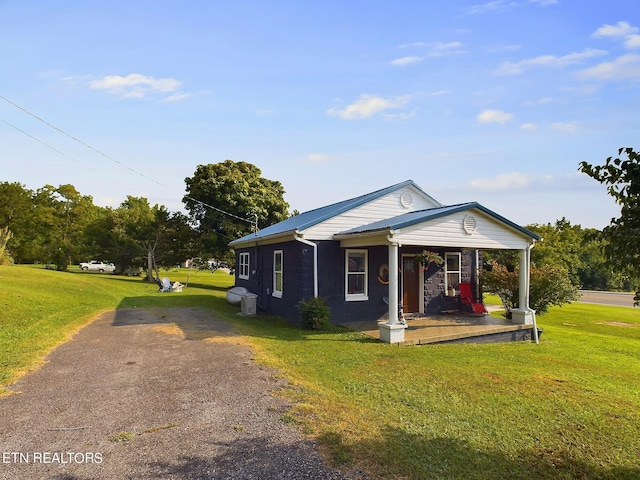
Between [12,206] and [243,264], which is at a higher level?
[12,206]

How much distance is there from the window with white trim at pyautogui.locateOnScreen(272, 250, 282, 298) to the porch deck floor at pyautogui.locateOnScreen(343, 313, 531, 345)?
3204 millimetres

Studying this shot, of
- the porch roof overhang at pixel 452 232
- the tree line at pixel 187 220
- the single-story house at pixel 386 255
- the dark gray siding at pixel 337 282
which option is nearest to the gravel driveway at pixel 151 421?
the dark gray siding at pixel 337 282

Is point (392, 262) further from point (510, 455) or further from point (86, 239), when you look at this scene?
point (86, 239)

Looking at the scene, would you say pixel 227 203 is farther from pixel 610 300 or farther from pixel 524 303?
pixel 610 300

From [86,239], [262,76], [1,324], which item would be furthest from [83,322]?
[86,239]

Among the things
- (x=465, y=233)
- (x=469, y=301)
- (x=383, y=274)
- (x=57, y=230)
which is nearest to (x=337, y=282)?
(x=383, y=274)

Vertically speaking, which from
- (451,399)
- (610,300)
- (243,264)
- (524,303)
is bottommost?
(610,300)

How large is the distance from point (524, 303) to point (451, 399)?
24.5 feet

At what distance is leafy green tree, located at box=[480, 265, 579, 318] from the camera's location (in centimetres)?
1286

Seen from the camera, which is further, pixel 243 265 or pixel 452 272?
pixel 243 265

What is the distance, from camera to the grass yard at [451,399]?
151 inches

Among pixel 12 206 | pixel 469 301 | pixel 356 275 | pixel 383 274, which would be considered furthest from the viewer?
pixel 12 206

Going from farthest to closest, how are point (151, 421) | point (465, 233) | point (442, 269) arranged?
point (442, 269)
point (465, 233)
point (151, 421)

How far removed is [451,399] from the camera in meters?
5.54
